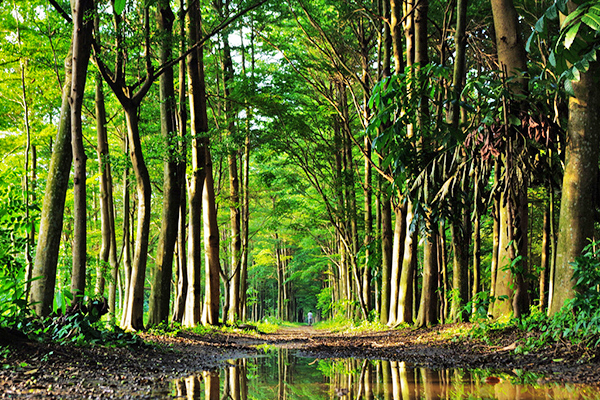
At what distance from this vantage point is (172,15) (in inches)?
423

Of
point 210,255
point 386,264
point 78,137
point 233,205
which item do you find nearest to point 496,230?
point 386,264

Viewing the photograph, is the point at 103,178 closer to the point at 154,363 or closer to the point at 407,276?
the point at 154,363

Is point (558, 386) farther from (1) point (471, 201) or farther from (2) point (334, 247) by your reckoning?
(2) point (334, 247)

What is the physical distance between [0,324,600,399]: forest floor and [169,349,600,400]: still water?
329mm

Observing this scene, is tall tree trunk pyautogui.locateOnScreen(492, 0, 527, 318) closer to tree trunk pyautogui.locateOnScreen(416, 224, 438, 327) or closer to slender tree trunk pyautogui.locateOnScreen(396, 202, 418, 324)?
tree trunk pyautogui.locateOnScreen(416, 224, 438, 327)

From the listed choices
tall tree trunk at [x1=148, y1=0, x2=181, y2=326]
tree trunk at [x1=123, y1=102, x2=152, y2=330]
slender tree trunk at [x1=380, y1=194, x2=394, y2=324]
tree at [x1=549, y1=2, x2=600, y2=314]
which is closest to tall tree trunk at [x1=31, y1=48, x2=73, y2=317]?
tree trunk at [x1=123, y1=102, x2=152, y2=330]

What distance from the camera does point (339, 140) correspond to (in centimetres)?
1812

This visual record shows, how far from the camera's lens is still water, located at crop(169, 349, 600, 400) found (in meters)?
3.56

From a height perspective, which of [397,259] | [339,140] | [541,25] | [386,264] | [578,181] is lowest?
[386,264]

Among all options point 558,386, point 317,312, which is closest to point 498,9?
point 558,386

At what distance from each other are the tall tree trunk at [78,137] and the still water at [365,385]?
2.72 meters

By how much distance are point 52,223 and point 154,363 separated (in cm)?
266

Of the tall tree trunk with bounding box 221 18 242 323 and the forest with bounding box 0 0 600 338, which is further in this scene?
the tall tree trunk with bounding box 221 18 242 323

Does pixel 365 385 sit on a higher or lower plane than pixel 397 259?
lower
